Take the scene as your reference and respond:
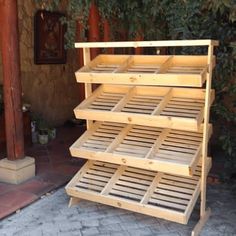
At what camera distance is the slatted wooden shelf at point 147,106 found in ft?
8.49

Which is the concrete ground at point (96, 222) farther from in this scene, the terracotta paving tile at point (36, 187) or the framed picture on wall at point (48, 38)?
the framed picture on wall at point (48, 38)

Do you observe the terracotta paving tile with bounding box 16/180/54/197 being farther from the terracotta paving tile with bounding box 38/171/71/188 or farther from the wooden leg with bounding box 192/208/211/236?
the wooden leg with bounding box 192/208/211/236

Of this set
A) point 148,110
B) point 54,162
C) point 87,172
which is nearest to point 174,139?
point 148,110

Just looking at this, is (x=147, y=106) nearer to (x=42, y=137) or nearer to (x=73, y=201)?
(x=73, y=201)

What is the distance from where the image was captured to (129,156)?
272cm

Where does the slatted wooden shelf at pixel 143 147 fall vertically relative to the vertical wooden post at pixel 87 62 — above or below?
below

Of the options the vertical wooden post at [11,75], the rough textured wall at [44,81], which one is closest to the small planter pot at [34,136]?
the rough textured wall at [44,81]

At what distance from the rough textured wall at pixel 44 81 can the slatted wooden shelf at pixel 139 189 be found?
2.60 meters

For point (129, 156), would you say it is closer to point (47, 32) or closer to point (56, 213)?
point (56, 213)

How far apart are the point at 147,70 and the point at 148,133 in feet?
1.74

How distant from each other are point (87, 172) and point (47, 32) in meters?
3.02

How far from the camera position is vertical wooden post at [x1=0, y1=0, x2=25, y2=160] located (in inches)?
131

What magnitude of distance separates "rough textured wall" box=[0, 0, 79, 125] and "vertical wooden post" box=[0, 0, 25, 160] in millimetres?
1762

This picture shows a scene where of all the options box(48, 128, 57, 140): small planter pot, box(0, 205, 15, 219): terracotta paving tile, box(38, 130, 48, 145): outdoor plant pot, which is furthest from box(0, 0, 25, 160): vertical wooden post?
box(48, 128, 57, 140): small planter pot
